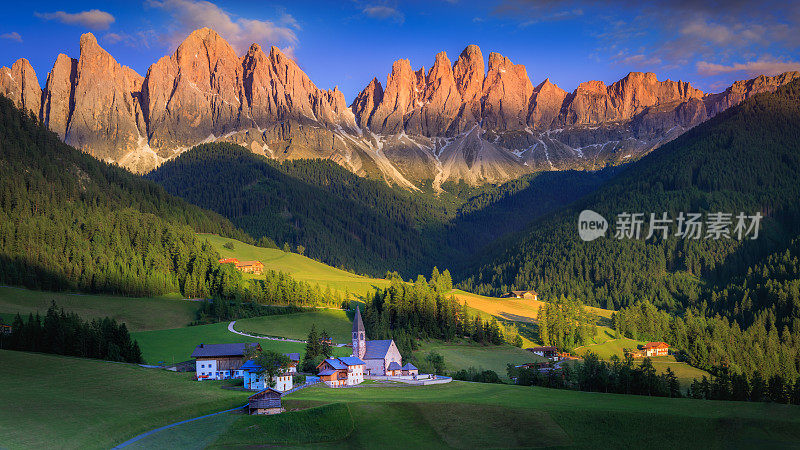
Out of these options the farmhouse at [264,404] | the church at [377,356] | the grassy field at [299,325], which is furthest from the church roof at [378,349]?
the farmhouse at [264,404]

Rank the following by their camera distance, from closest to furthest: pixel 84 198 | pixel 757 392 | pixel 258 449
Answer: pixel 258 449
pixel 757 392
pixel 84 198

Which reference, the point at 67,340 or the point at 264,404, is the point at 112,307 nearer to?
the point at 67,340

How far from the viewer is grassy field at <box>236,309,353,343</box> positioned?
137 m

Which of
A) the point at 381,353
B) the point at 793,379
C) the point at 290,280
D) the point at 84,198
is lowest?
the point at 793,379

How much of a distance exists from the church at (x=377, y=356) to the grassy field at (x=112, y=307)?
180ft

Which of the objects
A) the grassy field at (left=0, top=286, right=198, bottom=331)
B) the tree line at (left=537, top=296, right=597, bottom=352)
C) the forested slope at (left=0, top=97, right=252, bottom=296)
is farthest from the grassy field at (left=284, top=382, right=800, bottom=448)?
the forested slope at (left=0, top=97, right=252, bottom=296)

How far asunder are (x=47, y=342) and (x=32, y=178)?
333 ft

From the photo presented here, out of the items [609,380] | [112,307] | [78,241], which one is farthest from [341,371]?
[78,241]

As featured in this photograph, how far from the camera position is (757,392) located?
9544 centimetres

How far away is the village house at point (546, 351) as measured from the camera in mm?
143625

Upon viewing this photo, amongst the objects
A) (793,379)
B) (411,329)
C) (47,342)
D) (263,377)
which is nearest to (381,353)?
(263,377)

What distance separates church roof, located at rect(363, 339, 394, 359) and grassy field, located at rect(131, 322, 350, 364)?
10764mm

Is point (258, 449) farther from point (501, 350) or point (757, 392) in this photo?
point (501, 350)

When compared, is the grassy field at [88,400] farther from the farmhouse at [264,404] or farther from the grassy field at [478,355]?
the grassy field at [478,355]
